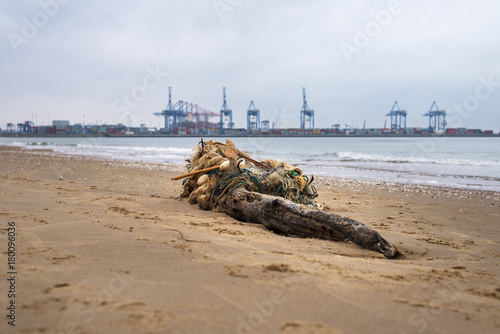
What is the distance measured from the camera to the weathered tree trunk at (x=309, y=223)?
139 inches

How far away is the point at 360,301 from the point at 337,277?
0.38 metres

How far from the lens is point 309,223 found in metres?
3.86

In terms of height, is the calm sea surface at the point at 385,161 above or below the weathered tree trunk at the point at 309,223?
below

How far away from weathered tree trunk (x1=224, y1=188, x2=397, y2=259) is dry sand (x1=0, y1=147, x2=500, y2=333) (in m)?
0.14

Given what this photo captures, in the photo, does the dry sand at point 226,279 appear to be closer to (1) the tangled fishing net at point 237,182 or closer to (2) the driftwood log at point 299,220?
(2) the driftwood log at point 299,220

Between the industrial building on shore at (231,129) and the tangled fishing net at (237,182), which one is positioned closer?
the tangled fishing net at (237,182)

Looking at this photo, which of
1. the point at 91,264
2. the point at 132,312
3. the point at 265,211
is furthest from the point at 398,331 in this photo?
the point at 265,211

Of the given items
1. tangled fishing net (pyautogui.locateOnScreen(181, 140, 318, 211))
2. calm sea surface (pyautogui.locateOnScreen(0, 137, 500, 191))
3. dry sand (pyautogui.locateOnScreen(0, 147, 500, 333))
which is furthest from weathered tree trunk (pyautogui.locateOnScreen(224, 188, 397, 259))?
calm sea surface (pyautogui.locateOnScreen(0, 137, 500, 191))

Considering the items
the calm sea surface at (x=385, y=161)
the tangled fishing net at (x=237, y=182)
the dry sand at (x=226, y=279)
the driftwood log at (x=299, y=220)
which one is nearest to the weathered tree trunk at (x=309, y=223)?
the driftwood log at (x=299, y=220)

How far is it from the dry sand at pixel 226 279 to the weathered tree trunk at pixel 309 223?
0.14 m

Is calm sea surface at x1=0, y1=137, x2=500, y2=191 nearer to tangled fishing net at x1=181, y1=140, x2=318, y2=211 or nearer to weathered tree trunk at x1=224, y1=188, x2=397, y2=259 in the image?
tangled fishing net at x1=181, y1=140, x2=318, y2=211

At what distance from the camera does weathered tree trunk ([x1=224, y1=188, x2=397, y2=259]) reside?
11.6ft

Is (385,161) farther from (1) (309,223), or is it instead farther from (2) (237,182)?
(1) (309,223)

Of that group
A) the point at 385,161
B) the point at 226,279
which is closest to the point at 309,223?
the point at 226,279
